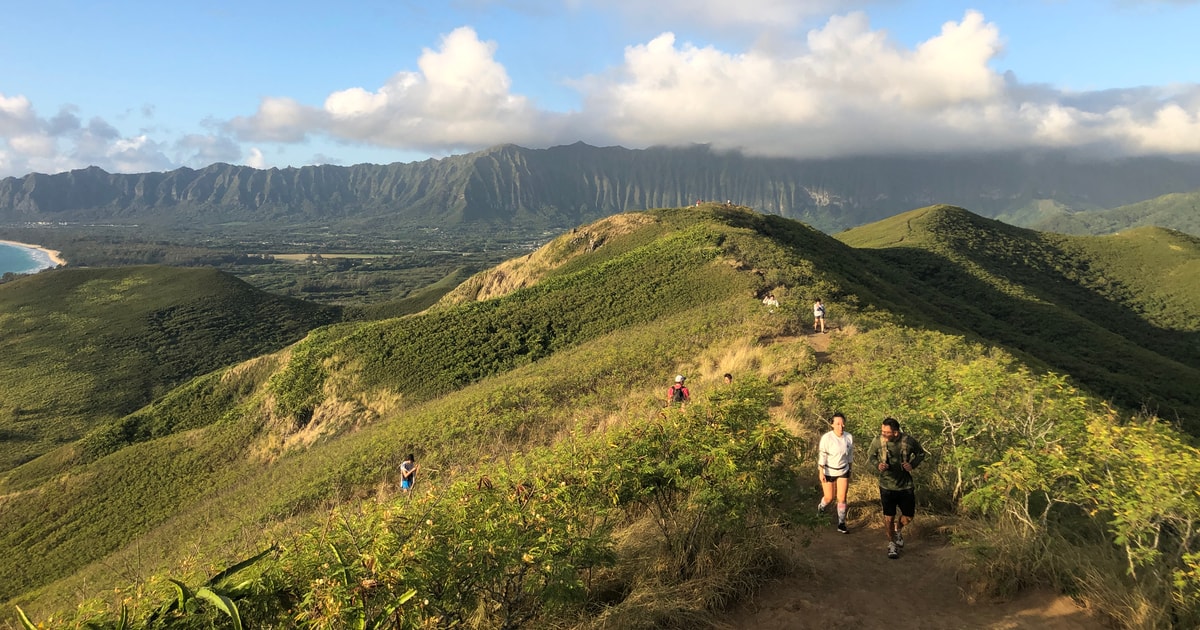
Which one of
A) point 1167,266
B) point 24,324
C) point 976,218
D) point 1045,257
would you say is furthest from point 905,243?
point 24,324

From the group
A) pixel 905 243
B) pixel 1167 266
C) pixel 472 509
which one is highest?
pixel 472 509

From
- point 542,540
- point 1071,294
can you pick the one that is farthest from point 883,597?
point 1071,294

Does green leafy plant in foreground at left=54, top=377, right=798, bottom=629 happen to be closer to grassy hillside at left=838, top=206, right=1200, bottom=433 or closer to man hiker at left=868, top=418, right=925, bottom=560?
man hiker at left=868, top=418, right=925, bottom=560

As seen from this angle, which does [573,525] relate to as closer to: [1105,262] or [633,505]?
[633,505]

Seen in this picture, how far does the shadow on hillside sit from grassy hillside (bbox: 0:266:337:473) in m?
71.7

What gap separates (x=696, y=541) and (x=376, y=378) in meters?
25.6

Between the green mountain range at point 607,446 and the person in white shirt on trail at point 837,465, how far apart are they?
4.59ft

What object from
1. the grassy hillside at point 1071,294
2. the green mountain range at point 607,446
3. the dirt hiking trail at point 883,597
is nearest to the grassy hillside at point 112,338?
the green mountain range at point 607,446

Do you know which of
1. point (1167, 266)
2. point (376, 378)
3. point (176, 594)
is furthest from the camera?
point (1167, 266)

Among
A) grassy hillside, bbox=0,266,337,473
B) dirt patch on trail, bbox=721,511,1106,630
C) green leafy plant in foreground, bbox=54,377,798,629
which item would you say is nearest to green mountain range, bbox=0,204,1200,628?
green leafy plant in foreground, bbox=54,377,798,629

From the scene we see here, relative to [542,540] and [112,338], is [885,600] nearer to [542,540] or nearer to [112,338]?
[542,540]

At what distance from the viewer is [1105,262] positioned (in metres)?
71.1

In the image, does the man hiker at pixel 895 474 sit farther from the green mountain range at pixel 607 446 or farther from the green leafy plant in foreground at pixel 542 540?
the green leafy plant in foreground at pixel 542 540

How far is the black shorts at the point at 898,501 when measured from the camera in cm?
767
